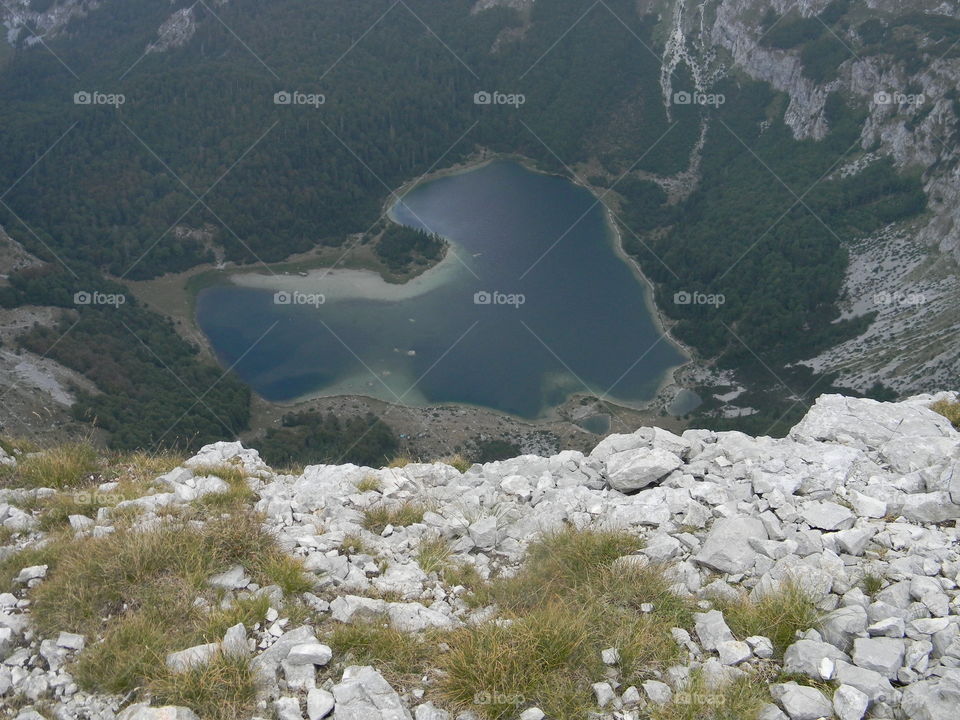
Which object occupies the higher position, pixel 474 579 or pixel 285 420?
pixel 474 579

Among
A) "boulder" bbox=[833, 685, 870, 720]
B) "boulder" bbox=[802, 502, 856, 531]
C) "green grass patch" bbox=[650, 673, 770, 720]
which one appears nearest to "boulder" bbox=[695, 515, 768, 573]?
"boulder" bbox=[802, 502, 856, 531]

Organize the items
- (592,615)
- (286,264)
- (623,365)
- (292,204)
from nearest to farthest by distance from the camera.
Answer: (592,615) → (623,365) → (286,264) → (292,204)

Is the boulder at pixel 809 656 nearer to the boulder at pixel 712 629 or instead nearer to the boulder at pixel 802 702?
the boulder at pixel 802 702

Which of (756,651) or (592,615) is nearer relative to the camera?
(756,651)

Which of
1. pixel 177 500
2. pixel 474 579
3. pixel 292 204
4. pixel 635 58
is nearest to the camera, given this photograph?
pixel 474 579

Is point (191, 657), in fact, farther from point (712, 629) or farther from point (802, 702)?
point (802, 702)

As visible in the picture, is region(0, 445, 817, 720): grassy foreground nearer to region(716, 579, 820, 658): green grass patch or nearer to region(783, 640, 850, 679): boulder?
region(716, 579, 820, 658): green grass patch

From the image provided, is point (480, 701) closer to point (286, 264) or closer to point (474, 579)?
point (474, 579)

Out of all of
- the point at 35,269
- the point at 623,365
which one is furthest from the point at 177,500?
the point at 35,269

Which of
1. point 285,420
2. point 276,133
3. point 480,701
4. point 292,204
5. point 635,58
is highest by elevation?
point 635,58

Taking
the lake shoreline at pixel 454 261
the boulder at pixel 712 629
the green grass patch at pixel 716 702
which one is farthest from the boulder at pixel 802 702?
the lake shoreline at pixel 454 261
